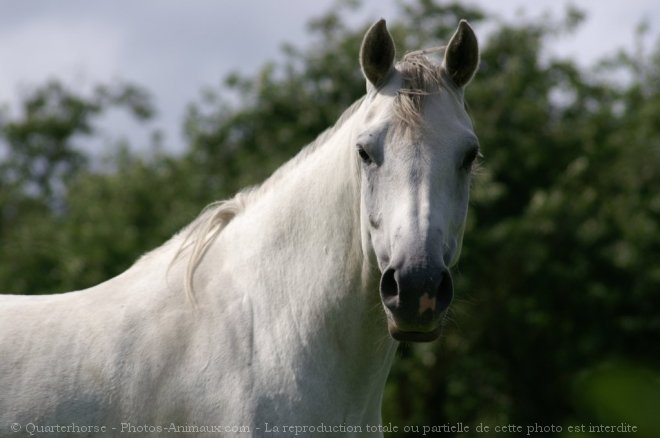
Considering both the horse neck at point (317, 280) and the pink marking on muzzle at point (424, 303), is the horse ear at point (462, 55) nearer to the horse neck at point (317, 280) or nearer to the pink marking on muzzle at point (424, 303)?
the horse neck at point (317, 280)

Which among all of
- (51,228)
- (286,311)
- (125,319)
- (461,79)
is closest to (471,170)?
(461,79)

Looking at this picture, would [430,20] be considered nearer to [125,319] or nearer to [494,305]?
[494,305]

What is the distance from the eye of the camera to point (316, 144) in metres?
3.73

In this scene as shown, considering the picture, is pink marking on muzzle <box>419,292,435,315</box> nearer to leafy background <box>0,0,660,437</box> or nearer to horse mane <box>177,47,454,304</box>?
horse mane <box>177,47,454,304</box>

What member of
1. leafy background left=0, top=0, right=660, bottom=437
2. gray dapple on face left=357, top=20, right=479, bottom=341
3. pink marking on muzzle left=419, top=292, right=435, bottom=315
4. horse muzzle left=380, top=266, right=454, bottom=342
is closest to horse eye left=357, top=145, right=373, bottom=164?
gray dapple on face left=357, top=20, right=479, bottom=341

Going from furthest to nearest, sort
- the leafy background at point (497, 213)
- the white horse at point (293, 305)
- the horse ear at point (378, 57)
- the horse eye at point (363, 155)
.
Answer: the leafy background at point (497, 213), the horse ear at point (378, 57), the horse eye at point (363, 155), the white horse at point (293, 305)

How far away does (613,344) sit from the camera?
1681cm

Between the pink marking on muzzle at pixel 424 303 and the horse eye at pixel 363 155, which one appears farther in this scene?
the horse eye at pixel 363 155

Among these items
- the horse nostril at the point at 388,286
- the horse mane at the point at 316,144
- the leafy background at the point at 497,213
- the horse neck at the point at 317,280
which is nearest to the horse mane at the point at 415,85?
the horse mane at the point at 316,144

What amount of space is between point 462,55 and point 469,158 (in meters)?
0.46

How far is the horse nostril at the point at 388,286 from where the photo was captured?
2.96 m

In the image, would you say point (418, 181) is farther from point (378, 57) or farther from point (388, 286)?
point (378, 57)

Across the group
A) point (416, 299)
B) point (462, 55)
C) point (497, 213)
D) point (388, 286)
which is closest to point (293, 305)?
point (388, 286)

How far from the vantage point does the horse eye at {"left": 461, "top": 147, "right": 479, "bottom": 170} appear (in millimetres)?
3293
